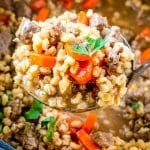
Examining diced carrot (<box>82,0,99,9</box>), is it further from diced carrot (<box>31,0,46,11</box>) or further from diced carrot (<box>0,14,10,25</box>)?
diced carrot (<box>0,14,10,25</box>)

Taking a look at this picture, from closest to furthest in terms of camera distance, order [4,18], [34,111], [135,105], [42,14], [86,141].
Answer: [86,141], [34,111], [135,105], [4,18], [42,14]

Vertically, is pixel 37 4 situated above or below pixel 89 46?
above

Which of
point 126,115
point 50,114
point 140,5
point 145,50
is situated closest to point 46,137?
point 50,114

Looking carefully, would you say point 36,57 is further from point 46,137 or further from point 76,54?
point 46,137

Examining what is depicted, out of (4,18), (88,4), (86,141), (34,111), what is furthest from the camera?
(88,4)

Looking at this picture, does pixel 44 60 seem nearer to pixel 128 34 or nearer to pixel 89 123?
pixel 89 123

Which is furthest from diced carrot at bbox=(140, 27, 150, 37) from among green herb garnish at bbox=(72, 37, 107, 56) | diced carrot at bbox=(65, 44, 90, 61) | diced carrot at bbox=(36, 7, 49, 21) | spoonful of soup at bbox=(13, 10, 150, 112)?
diced carrot at bbox=(65, 44, 90, 61)

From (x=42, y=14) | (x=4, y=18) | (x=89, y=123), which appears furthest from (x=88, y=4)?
(x=89, y=123)

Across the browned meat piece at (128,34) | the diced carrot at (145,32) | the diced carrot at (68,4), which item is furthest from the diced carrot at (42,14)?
the diced carrot at (145,32)
